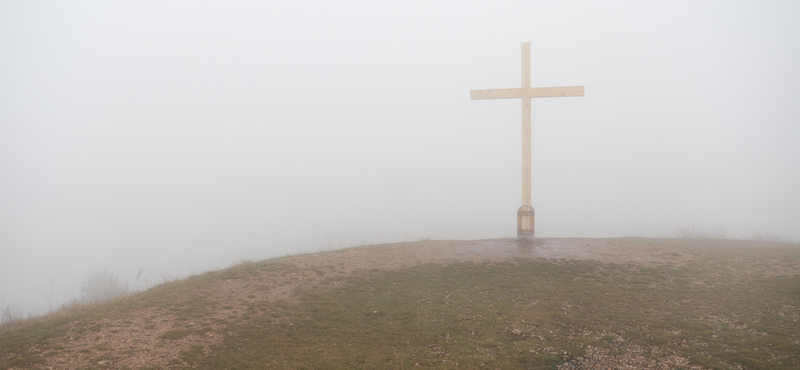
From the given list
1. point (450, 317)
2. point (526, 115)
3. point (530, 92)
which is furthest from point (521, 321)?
point (530, 92)

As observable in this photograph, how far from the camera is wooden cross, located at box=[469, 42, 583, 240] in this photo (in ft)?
44.4

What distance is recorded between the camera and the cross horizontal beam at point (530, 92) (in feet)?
44.0

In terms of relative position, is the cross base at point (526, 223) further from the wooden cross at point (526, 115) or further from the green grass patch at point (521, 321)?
the green grass patch at point (521, 321)

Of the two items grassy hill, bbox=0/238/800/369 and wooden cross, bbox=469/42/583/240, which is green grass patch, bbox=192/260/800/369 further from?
wooden cross, bbox=469/42/583/240

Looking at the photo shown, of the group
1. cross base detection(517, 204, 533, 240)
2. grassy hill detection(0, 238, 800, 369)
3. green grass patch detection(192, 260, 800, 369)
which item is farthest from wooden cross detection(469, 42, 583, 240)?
green grass patch detection(192, 260, 800, 369)

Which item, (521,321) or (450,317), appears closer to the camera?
(521,321)

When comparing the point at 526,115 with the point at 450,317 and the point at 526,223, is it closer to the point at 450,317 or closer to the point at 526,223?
the point at 526,223

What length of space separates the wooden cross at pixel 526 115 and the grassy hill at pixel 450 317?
74.8 inches

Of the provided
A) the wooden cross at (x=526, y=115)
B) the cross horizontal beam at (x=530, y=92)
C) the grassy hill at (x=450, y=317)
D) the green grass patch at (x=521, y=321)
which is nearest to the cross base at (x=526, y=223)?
the wooden cross at (x=526, y=115)

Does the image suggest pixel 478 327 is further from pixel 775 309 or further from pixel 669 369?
pixel 775 309

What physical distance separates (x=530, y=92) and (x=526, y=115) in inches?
29.4

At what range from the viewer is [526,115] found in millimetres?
13664

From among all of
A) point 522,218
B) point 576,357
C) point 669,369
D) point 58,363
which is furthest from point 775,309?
point 58,363

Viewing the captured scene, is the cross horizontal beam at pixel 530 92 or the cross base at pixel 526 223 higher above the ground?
the cross horizontal beam at pixel 530 92
